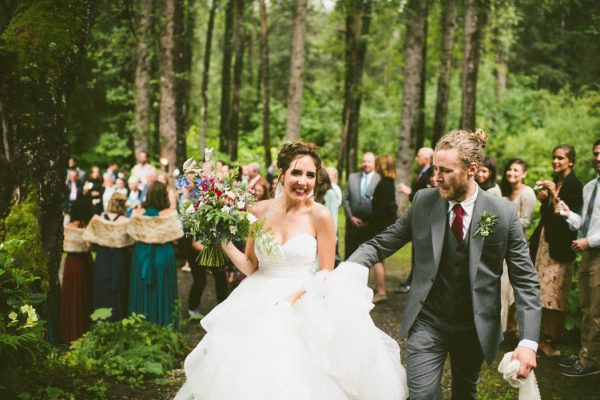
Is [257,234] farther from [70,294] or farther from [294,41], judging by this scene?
[294,41]

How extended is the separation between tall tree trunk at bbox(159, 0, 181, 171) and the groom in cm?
903

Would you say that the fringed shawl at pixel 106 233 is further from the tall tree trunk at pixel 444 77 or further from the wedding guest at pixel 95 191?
the tall tree trunk at pixel 444 77

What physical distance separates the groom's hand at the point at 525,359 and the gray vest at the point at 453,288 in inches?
18.7

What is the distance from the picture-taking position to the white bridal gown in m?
3.73

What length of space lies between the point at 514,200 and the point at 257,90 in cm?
3806

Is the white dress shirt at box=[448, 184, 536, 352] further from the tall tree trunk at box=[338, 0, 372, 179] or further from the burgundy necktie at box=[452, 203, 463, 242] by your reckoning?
the tall tree trunk at box=[338, 0, 372, 179]

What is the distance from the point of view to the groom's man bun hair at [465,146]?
364cm

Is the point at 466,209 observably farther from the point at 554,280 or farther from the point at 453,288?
the point at 554,280

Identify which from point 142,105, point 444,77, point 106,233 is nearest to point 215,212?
point 106,233

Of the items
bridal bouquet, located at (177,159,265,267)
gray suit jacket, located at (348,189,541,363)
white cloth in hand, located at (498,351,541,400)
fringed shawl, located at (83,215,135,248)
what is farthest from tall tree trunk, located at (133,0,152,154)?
white cloth in hand, located at (498,351,541,400)

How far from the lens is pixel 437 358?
374 cm

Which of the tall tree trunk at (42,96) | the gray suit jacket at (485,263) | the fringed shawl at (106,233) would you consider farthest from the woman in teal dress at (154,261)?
the gray suit jacket at (485,263)

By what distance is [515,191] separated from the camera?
7504 millimetres

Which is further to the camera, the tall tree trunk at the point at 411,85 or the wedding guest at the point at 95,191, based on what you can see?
the tall tree trunk at the point at 411,85
